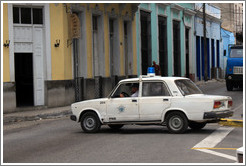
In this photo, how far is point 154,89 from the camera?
13555mm

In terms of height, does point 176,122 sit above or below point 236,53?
below

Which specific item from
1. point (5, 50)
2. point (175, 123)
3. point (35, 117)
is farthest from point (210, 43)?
point (175, 123)

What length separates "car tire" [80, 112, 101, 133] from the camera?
13977mm

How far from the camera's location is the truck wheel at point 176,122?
13.0 meters

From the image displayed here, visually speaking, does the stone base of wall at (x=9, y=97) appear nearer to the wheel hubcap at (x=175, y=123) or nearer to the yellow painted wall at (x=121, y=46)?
the wheel hubcap at (x=175, y=123)

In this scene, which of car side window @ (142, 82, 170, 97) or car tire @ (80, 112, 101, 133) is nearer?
car side window @ (142, 82, 170, 97)

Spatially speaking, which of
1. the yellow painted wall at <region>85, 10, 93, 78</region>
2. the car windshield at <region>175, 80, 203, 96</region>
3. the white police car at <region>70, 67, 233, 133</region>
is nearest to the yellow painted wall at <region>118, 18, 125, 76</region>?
the yellow painted wall at <region>85, 10, 93, 78</region>

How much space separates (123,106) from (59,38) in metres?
10.3

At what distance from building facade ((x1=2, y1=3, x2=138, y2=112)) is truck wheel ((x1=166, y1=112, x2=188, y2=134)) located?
9.59 metres

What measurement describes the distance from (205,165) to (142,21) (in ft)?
84.7

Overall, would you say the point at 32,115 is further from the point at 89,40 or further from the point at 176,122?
the point at 176,122

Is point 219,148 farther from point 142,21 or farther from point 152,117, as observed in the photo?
point 142,21

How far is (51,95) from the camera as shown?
74.8 feet

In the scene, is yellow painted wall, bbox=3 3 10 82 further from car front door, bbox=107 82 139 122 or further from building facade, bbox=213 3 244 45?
building facade, bbox=213 3 244 45
